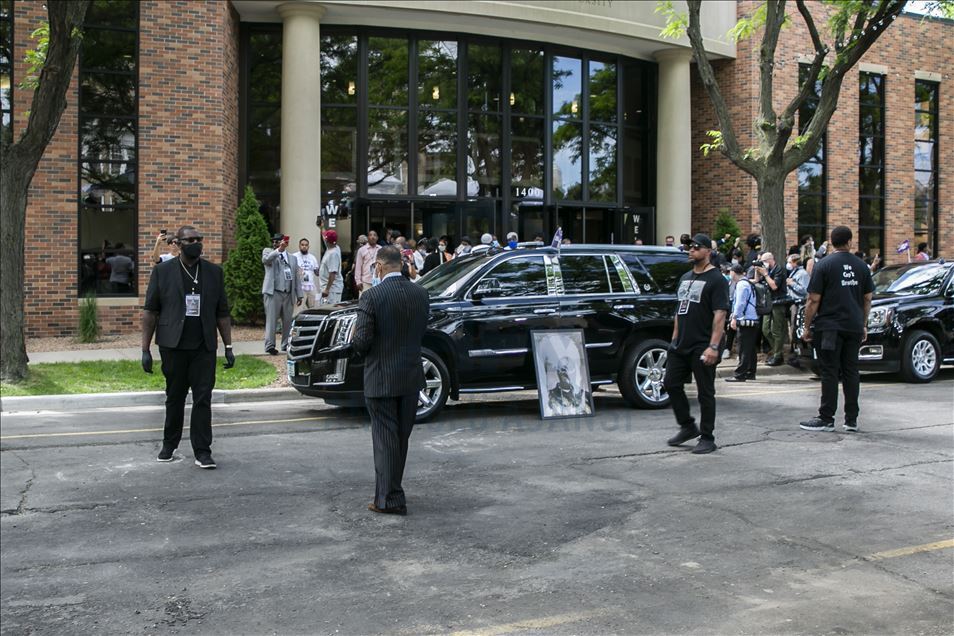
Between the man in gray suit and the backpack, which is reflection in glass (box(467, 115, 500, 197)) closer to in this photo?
the man in gray suit

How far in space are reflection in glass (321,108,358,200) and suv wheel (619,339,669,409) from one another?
38.3 feet

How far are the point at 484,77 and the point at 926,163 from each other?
15.5m

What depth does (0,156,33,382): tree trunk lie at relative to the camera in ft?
39.6

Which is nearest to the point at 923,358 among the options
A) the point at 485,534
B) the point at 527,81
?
the point at 485,534

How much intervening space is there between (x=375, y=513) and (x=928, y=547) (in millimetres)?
3519

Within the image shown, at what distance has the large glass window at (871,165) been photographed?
90.6 ft

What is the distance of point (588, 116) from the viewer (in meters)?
24.0

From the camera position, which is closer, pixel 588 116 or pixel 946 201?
pixel 588 116

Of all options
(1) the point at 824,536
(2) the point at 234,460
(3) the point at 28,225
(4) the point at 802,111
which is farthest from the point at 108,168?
(4) the point at 802,111

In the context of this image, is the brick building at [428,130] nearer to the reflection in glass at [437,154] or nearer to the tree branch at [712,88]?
the reflection in glass at [437,154]

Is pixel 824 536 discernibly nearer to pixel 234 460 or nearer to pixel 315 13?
pixel 234 460

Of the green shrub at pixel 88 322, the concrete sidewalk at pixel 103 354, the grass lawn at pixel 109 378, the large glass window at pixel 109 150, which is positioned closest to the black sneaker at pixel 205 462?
the grass lawn at pixel 109 378

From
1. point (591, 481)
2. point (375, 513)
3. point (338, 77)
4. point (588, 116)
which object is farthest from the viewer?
point (588, 116)

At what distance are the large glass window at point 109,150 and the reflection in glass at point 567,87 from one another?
399 inches
